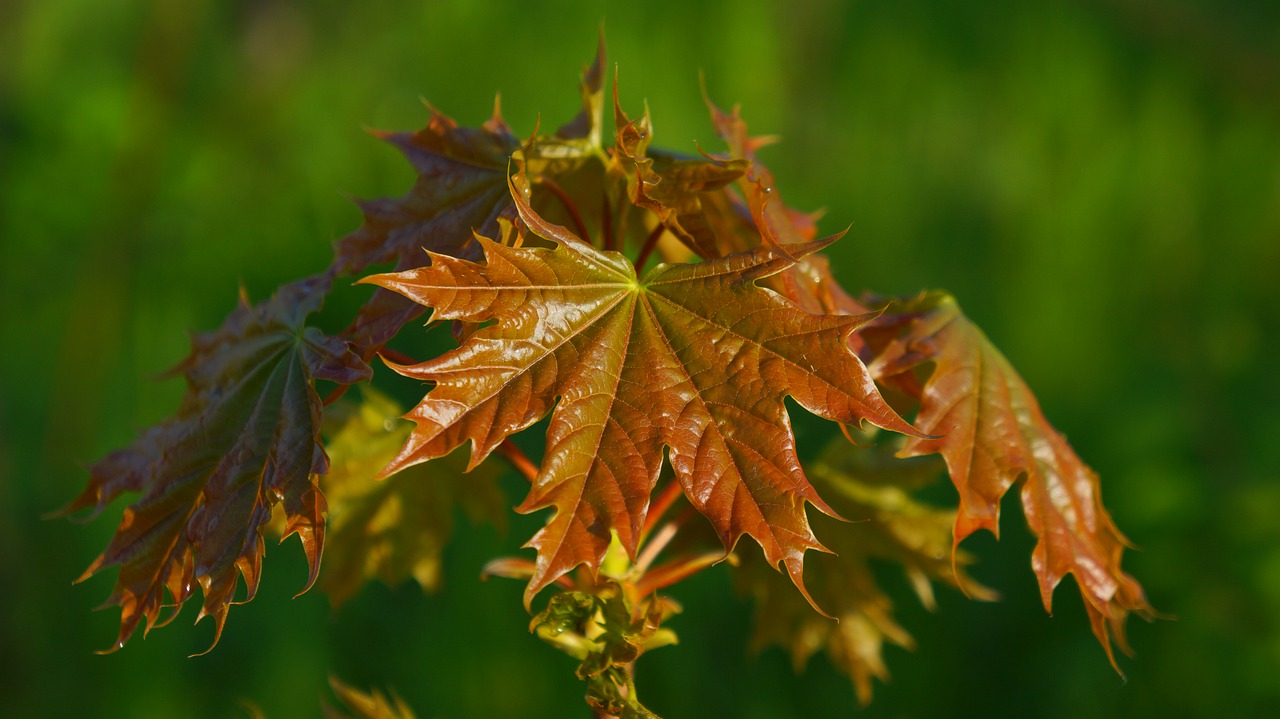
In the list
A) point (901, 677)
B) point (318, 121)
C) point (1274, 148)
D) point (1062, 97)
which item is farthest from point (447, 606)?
point (1274, 148)

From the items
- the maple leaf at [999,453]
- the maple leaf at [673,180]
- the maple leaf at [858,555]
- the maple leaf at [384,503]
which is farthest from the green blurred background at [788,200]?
the maple leaf at [673,180]

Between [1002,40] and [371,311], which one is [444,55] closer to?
[1002,40]

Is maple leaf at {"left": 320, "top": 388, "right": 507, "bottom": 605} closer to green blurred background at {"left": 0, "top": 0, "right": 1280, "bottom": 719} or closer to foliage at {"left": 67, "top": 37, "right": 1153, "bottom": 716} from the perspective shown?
foliage at {"left": 67, "top": 37, "right": 1153, "bottom": 716}

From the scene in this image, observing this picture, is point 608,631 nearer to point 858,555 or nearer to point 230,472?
point 230,472

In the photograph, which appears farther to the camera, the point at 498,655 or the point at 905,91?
the point at 905,91

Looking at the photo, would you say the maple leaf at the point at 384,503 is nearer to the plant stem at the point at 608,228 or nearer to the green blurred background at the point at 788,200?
the plant stem at the point at 608,228
